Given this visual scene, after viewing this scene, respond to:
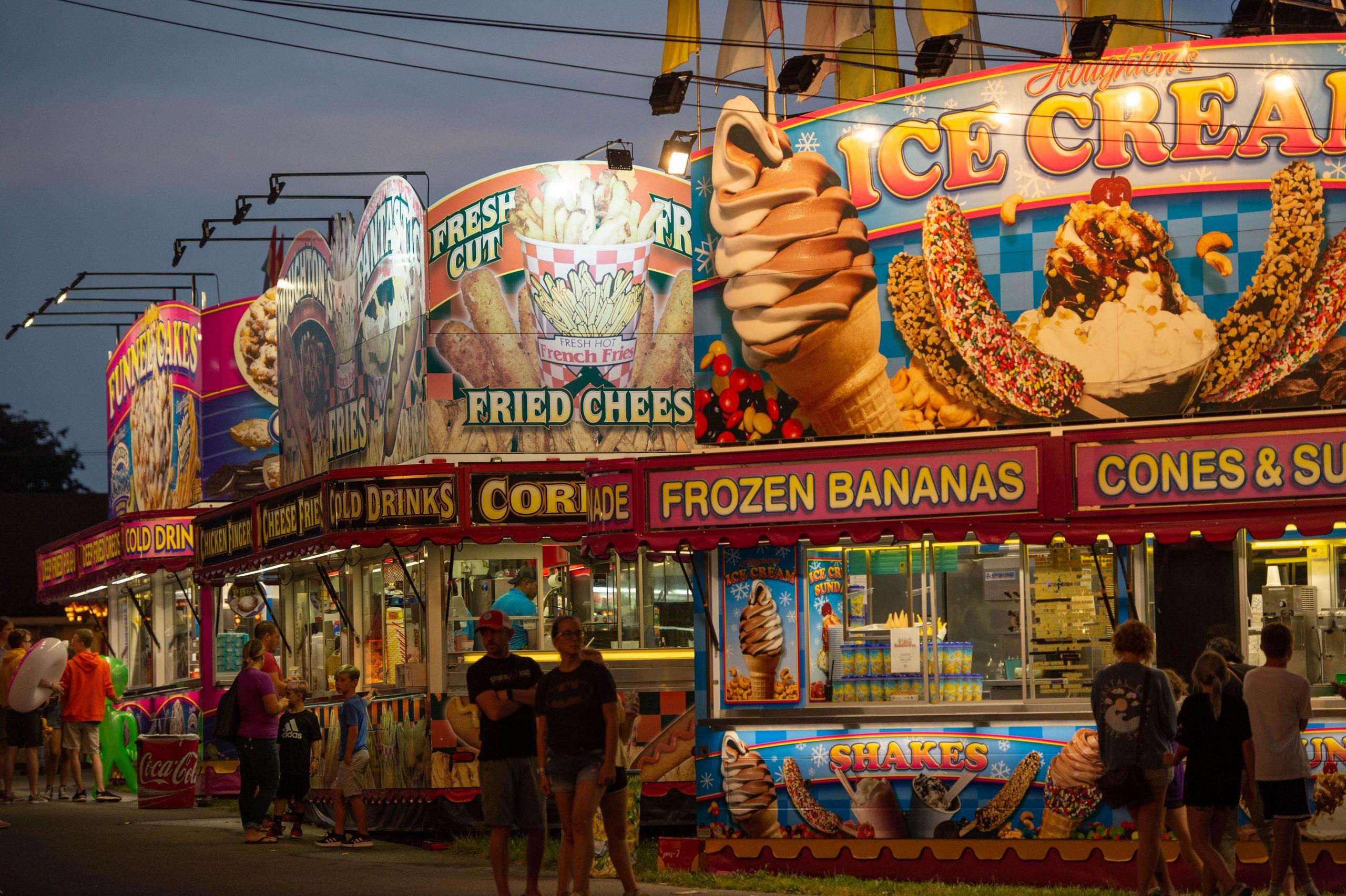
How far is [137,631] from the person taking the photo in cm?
2688

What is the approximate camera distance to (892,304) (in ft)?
42.8

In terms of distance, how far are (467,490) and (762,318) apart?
4211mm

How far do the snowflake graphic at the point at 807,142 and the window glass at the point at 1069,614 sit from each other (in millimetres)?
3620

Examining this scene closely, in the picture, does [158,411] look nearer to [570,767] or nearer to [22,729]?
[22,729]

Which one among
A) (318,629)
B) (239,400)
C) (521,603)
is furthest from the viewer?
(239,400)

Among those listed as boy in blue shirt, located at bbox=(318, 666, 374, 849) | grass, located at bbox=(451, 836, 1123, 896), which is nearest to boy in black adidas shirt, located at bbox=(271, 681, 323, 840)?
boy in blue shirt, located at bbox=(318, 666, 374, 849)

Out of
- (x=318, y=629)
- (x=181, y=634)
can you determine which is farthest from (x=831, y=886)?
(x=181, y=634)

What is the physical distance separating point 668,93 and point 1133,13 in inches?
168

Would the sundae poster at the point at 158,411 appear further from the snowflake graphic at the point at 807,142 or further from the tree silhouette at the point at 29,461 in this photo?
the tree silhouette at the point at 29,461

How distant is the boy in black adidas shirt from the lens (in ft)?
51.1

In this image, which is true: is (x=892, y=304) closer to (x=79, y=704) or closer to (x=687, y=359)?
(x=687, y=359)

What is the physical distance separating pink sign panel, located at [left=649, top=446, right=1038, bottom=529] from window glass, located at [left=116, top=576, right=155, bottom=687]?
14.4m

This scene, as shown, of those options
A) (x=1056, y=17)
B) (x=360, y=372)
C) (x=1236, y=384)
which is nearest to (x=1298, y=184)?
(x=1236, y=384)

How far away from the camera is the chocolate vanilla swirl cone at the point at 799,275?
13094mm
